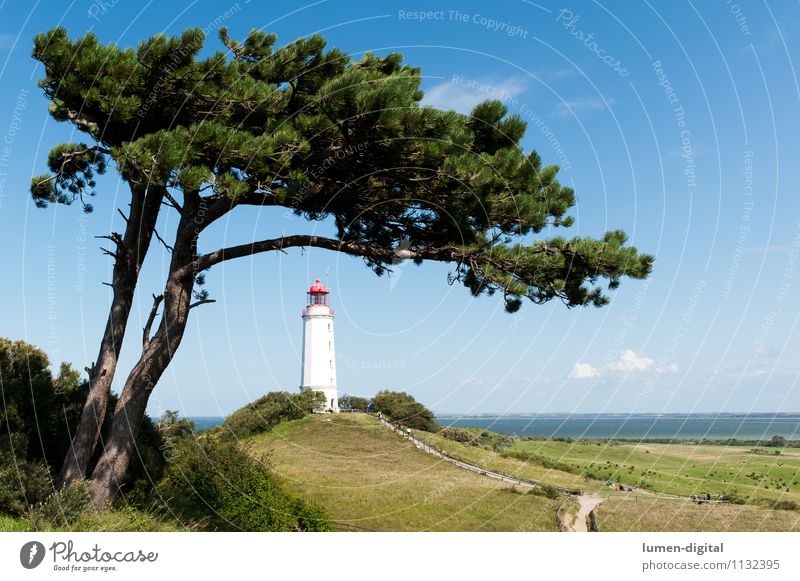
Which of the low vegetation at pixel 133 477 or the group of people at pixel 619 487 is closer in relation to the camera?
the low vegetation at pixel 133 477

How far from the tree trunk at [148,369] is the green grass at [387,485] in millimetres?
6097

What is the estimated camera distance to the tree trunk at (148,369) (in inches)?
437

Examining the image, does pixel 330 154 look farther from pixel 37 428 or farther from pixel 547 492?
pixel 547 492

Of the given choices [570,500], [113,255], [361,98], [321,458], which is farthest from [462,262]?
[321,458]

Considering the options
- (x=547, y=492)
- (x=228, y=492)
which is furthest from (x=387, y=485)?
(x=228, y=492)

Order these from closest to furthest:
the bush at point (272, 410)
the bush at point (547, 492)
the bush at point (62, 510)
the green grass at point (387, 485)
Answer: the bush at point (62, 510)
the green grass at point (387, 485)
the bush at point (547, 492)
the bush at point (272, 410)

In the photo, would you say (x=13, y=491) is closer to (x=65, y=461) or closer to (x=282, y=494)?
(x=65, y=461)

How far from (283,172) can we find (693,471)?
46.7 m

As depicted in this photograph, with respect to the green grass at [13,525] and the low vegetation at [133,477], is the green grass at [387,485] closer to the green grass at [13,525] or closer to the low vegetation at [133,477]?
the low vegetation at [133,477]

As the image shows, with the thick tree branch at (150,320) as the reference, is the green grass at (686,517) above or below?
below

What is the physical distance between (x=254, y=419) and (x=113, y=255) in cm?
2797

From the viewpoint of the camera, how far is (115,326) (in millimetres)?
12234

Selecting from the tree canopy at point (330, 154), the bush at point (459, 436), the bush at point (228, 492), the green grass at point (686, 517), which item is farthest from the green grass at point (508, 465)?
the tree canopy at point (330, 154)

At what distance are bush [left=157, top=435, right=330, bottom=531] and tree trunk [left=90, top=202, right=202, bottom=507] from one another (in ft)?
8.25
